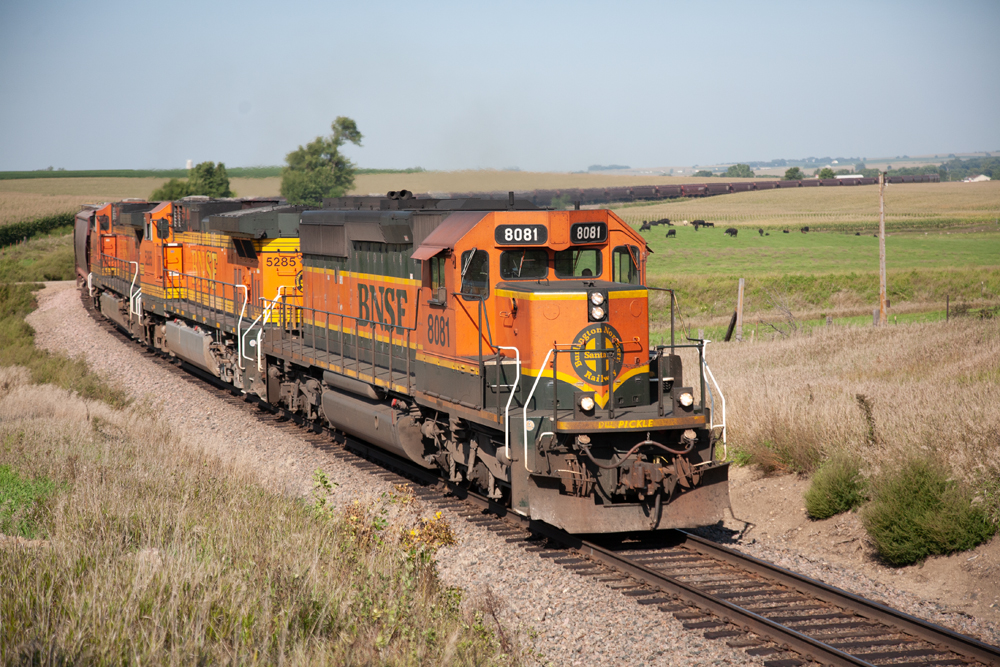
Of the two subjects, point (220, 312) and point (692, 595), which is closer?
point (692, 595)

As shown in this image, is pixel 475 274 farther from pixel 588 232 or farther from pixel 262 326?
A: pixel 262 326

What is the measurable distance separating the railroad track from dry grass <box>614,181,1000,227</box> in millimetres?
51581

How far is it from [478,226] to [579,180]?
820 inches

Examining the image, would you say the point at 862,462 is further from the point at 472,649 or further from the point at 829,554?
the point at 472,649

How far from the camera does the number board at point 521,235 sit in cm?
830

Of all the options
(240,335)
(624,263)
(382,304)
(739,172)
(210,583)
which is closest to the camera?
(210,583)

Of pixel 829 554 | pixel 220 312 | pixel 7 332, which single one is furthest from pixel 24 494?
pixel 7 332

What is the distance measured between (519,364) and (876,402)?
5141 millimetres

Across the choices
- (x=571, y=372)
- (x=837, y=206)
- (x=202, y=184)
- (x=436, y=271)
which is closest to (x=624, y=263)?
(x=571, y=372)

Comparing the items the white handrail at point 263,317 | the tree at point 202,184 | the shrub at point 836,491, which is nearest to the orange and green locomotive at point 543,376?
the shrub at point 836,491

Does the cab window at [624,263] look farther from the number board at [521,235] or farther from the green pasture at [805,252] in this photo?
the green pasture at [805,252]

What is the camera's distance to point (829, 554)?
8367mm

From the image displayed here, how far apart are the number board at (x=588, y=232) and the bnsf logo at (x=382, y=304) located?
2.60m

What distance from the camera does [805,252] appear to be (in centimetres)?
4609
